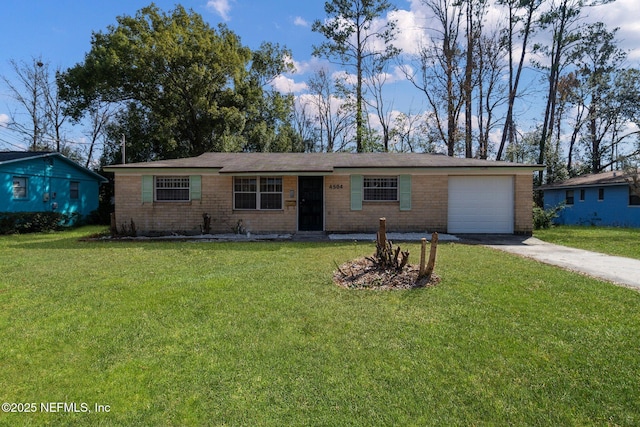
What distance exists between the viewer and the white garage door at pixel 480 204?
12867mm

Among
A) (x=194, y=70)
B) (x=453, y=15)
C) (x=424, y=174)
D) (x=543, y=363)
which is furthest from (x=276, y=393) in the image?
(x=453, y=15)

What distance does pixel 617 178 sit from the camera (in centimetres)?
1905

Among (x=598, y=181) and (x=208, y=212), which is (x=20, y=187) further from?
(x=598, y=181)

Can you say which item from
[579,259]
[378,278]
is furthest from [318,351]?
[579,259]

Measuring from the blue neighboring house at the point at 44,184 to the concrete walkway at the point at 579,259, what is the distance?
19230mm

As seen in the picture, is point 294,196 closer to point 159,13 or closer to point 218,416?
point 218,416

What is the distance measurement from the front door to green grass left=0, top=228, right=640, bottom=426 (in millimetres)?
6965

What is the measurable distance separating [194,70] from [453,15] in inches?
720

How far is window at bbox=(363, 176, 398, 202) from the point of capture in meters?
13.0

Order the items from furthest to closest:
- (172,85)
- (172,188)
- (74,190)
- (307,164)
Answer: (172,85) → (74,190) → (307,164) → (172,188)

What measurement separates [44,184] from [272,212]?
12309 mm

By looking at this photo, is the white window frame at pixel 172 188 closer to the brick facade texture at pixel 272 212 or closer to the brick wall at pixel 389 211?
the brick facade texture at pixel 272 212

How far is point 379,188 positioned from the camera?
13047 mm

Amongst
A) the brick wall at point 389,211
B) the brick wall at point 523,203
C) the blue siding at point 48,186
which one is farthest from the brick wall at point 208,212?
the brick wall at point 523,203
